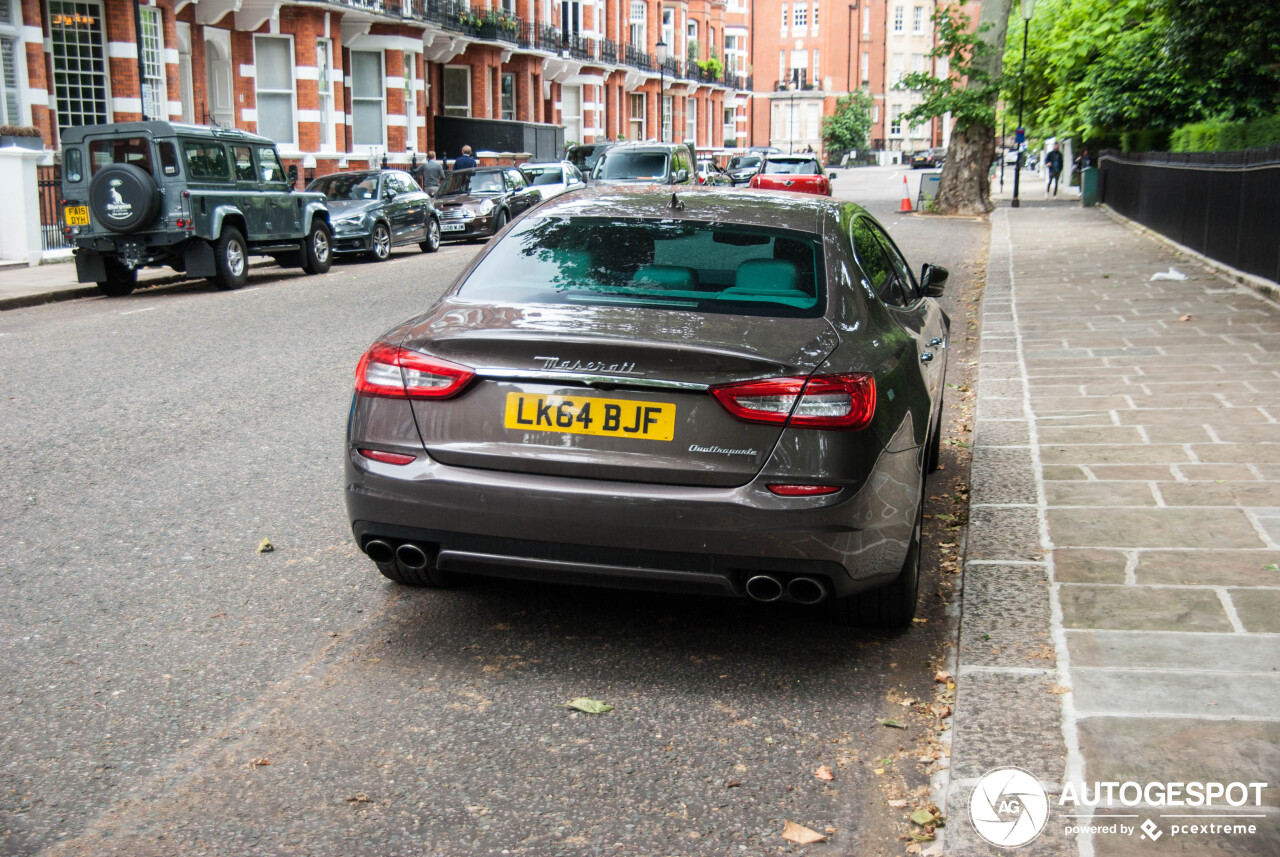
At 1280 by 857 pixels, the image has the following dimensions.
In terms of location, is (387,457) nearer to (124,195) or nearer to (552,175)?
(124,195)

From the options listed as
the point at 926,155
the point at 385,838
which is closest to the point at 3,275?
the point at 385,838

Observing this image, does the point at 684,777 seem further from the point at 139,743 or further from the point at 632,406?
the point at 139,743

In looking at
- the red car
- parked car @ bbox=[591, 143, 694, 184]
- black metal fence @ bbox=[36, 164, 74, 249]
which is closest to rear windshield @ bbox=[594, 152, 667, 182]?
parked car @ bbox=[591, 143, 694, 184]

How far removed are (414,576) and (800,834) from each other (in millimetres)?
2018

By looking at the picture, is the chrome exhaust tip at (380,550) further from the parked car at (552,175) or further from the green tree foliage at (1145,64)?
the parked car at (552,175)

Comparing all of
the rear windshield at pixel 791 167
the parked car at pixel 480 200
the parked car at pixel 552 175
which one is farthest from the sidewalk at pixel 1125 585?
the rear windshield at pixel 791 167

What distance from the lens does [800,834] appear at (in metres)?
3.11

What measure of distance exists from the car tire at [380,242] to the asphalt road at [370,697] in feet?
51.7

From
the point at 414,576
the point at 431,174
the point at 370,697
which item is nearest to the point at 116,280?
the point at 414,576

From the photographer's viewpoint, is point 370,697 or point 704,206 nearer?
point 370,697

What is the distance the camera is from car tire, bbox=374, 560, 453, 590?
15.1 ft

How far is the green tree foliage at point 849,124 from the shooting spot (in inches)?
4136
